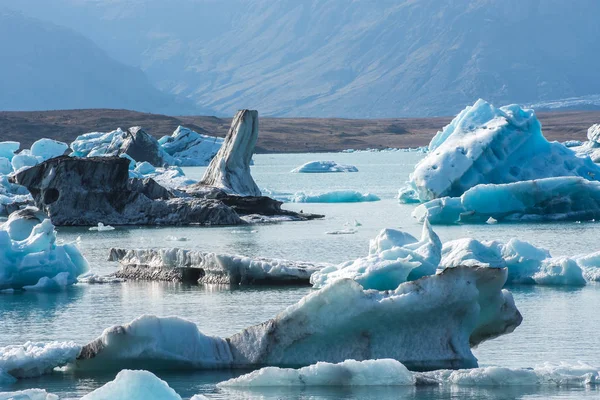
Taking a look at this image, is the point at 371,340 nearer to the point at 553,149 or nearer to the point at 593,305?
the point at 593,305

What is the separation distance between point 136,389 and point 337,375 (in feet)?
6.10

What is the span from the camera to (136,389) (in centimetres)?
578

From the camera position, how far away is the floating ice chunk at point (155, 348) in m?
7.69

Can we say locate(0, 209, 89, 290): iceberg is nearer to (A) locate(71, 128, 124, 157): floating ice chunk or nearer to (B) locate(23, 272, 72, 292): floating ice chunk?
(B) locate(23, 272, 72, 292): floating ice chunk

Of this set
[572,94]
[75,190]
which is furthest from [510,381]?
[572,94]

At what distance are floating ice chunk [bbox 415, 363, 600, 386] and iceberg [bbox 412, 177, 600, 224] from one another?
14.4 m

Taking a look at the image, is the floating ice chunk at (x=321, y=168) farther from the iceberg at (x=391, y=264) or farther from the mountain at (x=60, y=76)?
the mountain at (x=60, y=76)

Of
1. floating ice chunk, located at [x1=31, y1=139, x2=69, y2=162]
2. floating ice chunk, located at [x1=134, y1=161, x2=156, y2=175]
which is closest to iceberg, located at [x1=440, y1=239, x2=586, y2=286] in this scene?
floating ice chunk, located at [x1=134, y1=161, x2=156, y2=175]

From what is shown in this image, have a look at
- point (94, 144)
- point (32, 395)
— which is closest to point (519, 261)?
point (32, 395)

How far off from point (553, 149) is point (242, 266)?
47.2 feet

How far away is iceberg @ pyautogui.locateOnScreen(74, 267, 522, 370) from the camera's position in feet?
25.3

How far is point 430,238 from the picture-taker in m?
11.8

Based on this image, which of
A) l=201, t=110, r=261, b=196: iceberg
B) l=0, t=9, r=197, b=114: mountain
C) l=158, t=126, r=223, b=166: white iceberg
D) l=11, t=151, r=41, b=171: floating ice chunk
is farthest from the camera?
l=0, t=9, r=197, b=114: mountain

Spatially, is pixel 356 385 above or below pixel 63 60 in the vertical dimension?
below
